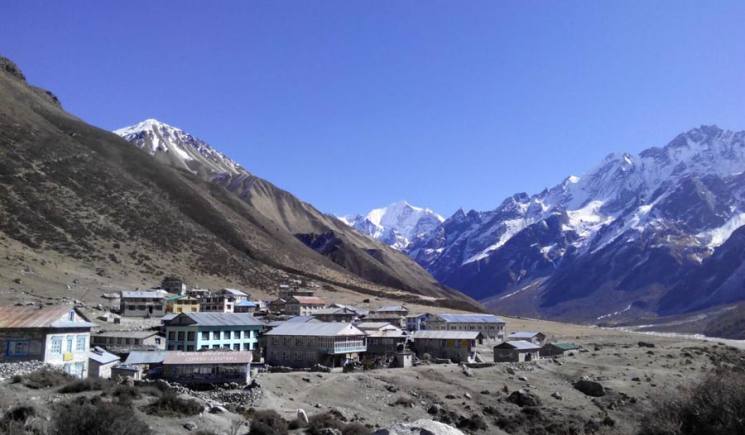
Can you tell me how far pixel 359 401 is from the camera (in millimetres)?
56469

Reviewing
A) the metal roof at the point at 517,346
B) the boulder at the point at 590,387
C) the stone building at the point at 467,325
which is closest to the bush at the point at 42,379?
the boulder at the point at 590,387

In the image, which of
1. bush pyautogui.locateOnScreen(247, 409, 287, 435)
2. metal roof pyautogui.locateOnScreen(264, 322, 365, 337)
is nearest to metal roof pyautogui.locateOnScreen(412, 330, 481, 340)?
metal roof pyautogui.locateOnScreen(264, 322, 365, 337)

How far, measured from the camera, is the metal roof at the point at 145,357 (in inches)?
2376

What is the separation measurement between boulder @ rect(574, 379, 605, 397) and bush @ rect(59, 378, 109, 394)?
46.4m

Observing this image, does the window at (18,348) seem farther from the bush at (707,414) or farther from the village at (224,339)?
the bush at (707,414)

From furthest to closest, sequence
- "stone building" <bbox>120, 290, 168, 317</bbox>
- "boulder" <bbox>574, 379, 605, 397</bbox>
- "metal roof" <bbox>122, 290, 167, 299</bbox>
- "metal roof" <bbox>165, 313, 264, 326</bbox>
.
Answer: "metal roof" <bbox>122, 290, 167, 299</bbox> → "stone building" <bbox>120, 290, 168, 317</bbox> → "metal roof" <bbox>165, 313, 264, 326</bbox> → "boulder" <bbox>574, 379, 605, 397</bbox>

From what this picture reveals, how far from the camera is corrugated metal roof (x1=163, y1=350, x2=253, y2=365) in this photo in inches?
2184

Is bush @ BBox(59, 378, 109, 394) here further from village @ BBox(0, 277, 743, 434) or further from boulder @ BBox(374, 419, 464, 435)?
boulder @ BBox(374, 419, 464, 435)

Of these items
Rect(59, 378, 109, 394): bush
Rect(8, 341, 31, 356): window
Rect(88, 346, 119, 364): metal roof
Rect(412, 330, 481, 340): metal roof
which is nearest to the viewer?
Rect(59, 378, 109, 394): bush

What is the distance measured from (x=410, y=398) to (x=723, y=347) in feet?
294

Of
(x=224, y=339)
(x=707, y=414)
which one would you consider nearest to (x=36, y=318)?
(x=224, y=339)

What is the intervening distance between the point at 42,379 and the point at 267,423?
13.8m

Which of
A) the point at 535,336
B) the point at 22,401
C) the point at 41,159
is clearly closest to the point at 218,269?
the point at 41,159

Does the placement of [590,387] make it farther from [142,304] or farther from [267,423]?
[142,304]
